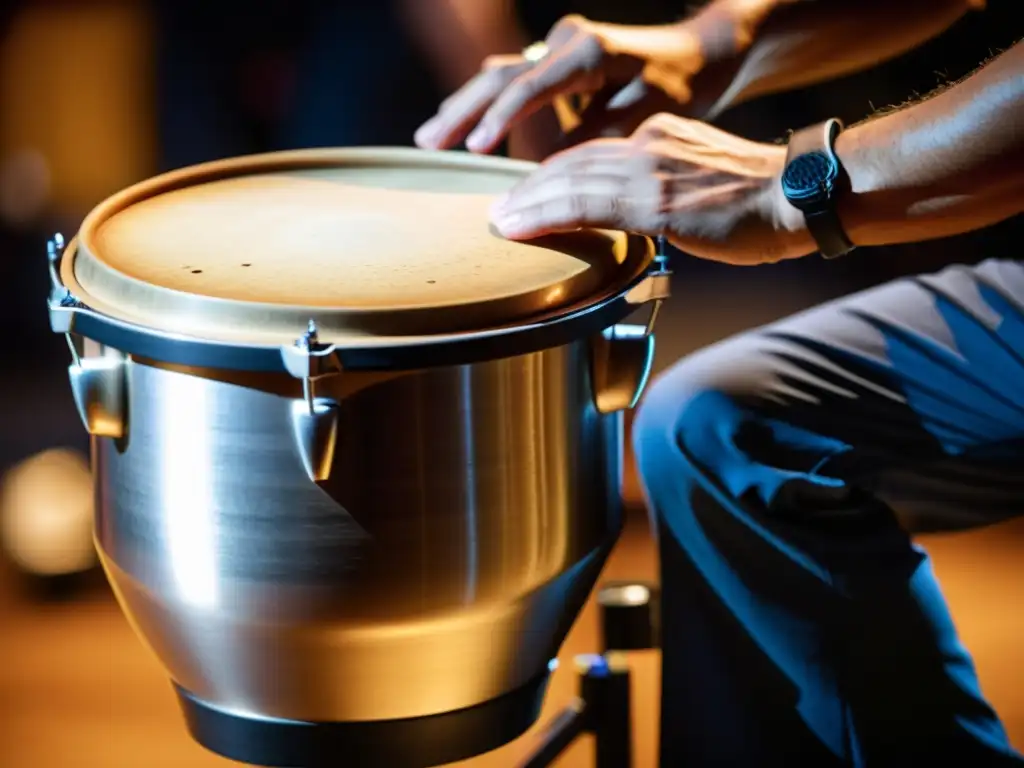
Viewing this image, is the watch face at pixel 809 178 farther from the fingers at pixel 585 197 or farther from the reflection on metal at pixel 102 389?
the reflection on metal at pixel 102 389

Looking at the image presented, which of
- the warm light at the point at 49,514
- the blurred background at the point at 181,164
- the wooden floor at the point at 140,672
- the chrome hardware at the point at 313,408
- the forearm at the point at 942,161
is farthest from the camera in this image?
the warm light at the point at 49,514

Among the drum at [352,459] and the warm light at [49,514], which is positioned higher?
the drum at [352,459]

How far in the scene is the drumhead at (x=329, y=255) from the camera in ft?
2.72

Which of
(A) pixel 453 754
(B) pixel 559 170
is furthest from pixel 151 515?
(B) pixel 559 170

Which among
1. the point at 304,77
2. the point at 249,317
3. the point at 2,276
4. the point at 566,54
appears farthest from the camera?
the point at 2,276

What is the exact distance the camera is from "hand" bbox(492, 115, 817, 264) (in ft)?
3.14

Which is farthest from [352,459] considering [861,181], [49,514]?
[49,514]

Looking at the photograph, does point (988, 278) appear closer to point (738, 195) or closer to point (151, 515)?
point (738, 195)

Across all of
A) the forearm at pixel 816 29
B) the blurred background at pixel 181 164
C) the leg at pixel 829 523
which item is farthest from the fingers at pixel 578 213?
the blurred background at pixel 181 164

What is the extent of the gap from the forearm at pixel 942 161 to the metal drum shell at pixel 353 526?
246 mm

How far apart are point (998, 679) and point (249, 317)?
1.22 meters

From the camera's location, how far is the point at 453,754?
37.3 inches

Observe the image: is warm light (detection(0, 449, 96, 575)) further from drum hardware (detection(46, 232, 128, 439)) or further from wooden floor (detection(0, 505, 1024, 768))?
drum hardware (detection(46, 232, 128, 439))

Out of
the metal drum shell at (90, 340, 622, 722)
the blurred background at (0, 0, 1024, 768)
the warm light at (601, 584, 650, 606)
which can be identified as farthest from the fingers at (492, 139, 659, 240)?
the blurred background at (0, 0, 1024, 768)
